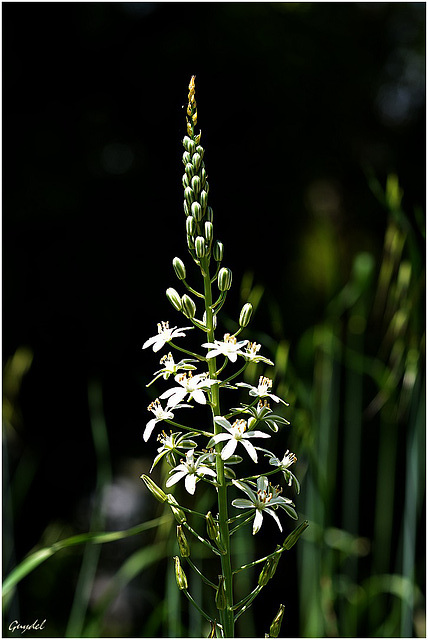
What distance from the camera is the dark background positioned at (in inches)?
79.3

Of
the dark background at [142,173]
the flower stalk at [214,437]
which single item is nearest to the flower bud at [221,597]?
the flower stalk at [214,437]

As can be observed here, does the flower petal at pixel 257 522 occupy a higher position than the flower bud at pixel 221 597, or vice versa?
the flower petal at pixel 257 522

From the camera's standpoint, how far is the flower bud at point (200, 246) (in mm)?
433

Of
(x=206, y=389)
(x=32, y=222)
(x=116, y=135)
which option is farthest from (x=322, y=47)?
(x=206, y=389)

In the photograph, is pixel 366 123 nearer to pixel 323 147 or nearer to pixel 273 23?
pixel 323 147

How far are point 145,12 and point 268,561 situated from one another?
2060mm

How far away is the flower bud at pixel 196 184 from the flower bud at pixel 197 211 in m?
0.01

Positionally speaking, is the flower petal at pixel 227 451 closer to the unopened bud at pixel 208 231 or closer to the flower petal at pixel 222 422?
the flower petal at pixel 222 422

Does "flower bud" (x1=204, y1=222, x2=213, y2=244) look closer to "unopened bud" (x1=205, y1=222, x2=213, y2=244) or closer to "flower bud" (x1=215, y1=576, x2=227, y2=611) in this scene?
"unopened bud" (x1=205, y1=222, x2=213, y2=244)

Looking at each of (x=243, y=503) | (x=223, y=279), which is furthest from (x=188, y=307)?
(x=243, y=503)

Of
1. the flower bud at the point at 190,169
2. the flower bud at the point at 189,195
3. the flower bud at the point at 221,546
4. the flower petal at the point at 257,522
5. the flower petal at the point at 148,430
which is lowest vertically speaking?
the flower bud at the point at 221,546

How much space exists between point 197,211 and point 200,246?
24mm

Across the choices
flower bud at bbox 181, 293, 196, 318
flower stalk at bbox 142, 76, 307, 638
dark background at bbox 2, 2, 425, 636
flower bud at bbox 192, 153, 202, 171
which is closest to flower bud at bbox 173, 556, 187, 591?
flower stalk at bbox 142, 76, 307, 638

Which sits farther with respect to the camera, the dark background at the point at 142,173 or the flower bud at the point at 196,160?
the dark background at the point at 142,173
